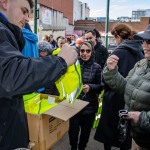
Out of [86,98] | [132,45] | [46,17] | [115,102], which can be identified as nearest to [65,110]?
[115,102]

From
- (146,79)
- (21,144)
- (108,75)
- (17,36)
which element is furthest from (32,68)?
(108,75)

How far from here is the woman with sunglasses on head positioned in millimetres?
3736

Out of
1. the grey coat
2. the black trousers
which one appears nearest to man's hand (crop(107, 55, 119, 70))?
the grey coat

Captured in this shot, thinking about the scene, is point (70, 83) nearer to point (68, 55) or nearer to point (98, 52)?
point (68, 55)

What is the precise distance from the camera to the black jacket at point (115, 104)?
3434mm

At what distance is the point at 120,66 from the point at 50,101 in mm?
1524

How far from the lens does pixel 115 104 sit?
343cm

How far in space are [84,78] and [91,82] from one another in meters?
0.13

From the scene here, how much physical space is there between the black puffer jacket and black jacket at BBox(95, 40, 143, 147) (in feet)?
0.92

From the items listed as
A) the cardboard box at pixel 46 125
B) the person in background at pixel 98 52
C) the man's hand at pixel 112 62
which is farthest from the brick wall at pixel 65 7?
the cardboard box at pixel 46 125

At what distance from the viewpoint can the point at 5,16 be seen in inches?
61.7

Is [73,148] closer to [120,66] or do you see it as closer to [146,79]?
[120,66]

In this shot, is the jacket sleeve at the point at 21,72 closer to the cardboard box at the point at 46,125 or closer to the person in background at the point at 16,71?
the person in background at the point at 16,71

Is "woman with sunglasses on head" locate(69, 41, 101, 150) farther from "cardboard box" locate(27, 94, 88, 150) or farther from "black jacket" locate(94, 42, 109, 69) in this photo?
"black jacket" locate(94, 42, 109, 69)
